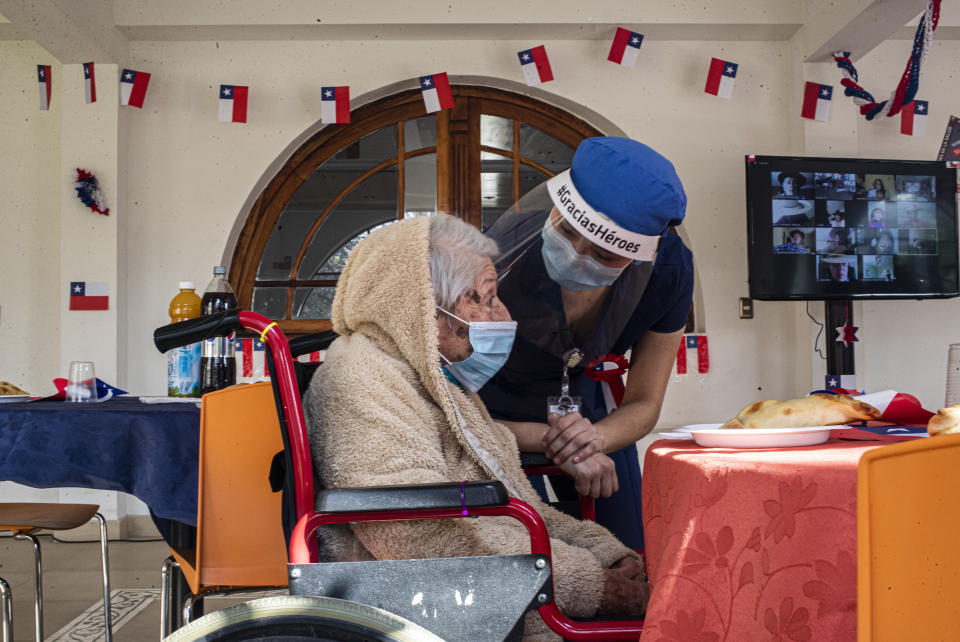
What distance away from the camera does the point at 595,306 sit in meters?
1.45

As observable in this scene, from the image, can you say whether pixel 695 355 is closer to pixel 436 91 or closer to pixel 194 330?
pixel 436 91

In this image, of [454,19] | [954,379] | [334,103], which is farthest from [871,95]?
[954,379]

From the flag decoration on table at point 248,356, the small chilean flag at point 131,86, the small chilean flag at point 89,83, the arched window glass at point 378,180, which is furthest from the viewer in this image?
the arched window glass at point 378,180

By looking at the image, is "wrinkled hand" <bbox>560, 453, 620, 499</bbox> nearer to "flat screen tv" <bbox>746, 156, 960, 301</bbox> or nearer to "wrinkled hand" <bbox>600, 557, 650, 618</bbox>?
"wrinkled hand" <bbox>600, 557, 650, 618</bbox>

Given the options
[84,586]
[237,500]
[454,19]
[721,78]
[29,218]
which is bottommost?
[84,586]

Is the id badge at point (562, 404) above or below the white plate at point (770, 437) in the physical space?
below

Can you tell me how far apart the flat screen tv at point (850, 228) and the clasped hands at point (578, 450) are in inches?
86.4

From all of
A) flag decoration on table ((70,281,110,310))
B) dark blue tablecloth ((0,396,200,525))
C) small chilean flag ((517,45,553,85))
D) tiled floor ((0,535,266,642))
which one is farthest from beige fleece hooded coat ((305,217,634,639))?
flag decoration on table ((70,281,110,310))

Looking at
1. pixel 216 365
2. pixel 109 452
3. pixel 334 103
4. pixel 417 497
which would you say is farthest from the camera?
pixel 334 103

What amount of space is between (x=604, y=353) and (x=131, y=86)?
3150mm

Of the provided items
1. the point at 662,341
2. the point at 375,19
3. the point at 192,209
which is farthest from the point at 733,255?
the point at 192,209

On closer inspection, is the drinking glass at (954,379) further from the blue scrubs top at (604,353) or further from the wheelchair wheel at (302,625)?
the wheelchair wheel at (302,625)

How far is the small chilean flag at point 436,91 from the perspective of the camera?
372 cm

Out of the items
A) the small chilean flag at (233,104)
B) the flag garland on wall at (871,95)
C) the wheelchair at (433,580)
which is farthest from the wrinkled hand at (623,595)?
the small chilean flag at (233,104)
